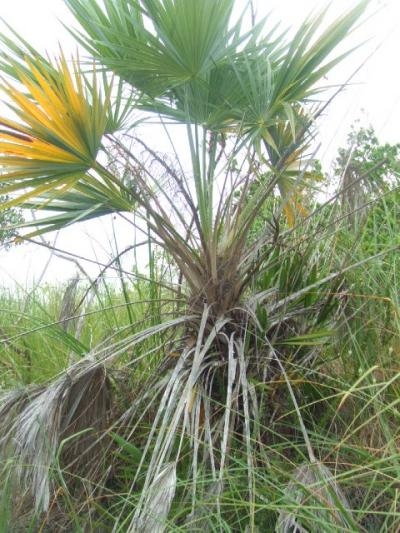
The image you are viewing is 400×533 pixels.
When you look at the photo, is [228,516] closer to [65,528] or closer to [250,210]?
[65,528]

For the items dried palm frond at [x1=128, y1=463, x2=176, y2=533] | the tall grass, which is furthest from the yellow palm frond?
dried palm frond at [x1=128, y1=463, x2=176, y2=533]

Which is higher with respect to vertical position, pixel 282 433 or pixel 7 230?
pixel 7 230

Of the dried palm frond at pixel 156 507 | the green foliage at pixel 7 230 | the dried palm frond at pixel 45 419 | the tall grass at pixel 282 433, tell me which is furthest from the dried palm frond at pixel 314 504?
the green foliage at pixel 7 230

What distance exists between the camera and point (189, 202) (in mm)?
3049

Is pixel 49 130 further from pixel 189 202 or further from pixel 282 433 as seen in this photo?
pixel 282 433

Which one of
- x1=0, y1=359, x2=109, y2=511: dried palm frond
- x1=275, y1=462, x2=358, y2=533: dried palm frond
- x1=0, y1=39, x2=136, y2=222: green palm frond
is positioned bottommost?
x1=275, y1=462, x2=358, y2=533: dried palm frond

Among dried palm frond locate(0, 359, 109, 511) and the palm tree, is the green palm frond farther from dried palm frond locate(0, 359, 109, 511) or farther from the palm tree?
dried palm frond locate(0, 359, 109, 511)

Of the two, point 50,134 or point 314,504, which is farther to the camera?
point 50,134

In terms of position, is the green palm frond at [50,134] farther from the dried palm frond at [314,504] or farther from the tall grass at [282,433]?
the dried palm frond at [314,504]

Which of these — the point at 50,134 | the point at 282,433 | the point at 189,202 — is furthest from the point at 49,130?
the point at 282,433

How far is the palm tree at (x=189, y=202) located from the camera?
2725 millimetres

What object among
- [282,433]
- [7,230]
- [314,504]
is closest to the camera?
[314,504]

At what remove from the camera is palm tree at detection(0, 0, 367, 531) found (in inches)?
107

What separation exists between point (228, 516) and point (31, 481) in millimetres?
723
